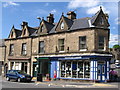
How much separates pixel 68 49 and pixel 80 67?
3.10m

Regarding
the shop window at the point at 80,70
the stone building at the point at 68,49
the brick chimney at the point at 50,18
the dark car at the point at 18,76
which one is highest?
the brick chimney at the point at 50,18

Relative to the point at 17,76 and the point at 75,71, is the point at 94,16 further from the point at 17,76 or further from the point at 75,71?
the point at 17,76

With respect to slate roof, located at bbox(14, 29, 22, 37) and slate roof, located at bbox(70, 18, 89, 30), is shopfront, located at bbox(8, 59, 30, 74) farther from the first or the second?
slate roof, located at bbox(70, 18, 89, 30)

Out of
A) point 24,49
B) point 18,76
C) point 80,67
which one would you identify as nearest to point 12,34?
point 24,49

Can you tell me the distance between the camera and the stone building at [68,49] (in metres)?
23.9

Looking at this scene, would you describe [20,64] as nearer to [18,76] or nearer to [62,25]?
[18,76]

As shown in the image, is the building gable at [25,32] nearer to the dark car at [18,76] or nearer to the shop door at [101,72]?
the dark car at [18,76]

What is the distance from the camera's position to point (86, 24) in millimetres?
25594

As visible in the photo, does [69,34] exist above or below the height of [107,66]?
above

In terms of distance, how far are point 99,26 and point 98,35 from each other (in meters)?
1.31

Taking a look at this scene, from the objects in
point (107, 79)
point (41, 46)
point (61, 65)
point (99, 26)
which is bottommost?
point (107, 79)

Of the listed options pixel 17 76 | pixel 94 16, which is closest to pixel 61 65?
pixel 17 76

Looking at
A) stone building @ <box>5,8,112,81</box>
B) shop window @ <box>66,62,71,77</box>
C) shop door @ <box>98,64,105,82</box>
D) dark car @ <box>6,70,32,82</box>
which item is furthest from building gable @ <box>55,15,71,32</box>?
dark car @ <box>6,70,32,82</box>

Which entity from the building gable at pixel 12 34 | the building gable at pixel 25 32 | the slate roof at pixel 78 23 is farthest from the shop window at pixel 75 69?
the building gable at pixel 12 34
